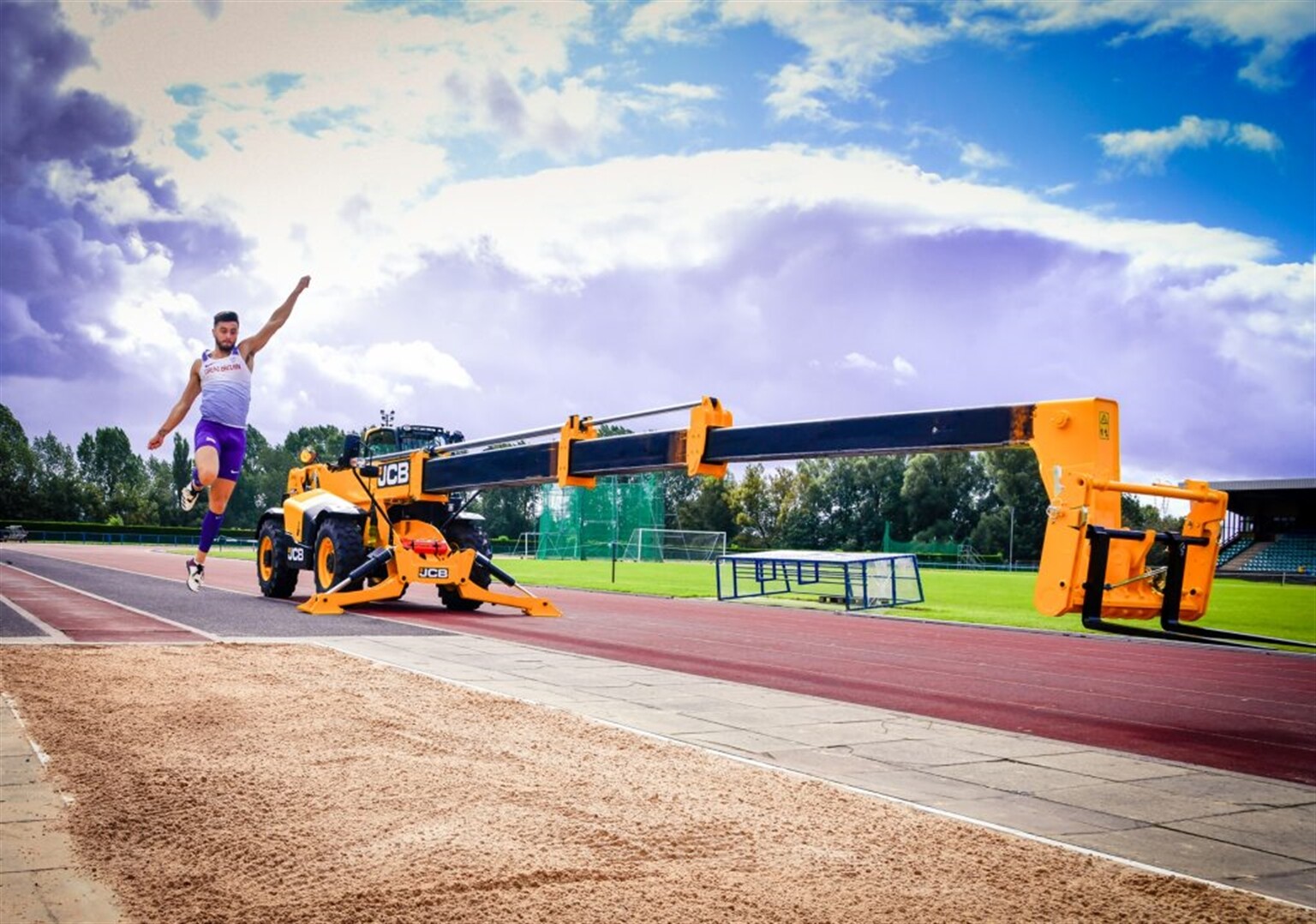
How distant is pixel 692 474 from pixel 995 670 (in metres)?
4.37

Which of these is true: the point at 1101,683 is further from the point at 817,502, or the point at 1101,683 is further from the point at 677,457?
the point at 817,502

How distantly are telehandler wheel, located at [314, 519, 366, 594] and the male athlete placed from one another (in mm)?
10926

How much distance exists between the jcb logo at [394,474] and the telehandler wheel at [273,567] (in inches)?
125

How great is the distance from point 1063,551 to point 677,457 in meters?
4.57

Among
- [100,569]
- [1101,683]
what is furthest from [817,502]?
[1101,683]

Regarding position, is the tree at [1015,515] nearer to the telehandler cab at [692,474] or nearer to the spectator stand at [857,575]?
the spectator stand at [857,575]

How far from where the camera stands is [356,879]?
4016 millimetres

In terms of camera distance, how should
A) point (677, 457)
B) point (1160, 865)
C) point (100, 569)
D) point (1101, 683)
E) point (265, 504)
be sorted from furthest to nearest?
point (265, 504), point (100, 569), point (1101, 683), point (677, 457), point (1160, 865)

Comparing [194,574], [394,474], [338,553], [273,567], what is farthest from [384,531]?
[194,574]

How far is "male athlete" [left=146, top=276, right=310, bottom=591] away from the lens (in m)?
6.29

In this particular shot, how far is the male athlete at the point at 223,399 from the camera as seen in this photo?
20.6 ft

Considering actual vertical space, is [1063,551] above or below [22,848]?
above

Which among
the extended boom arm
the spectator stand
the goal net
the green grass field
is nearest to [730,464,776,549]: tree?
the goal net

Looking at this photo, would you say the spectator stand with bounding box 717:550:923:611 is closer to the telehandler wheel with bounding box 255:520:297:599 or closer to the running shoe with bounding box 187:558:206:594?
the telehandler wheel with bounding box 255:520:297:599
